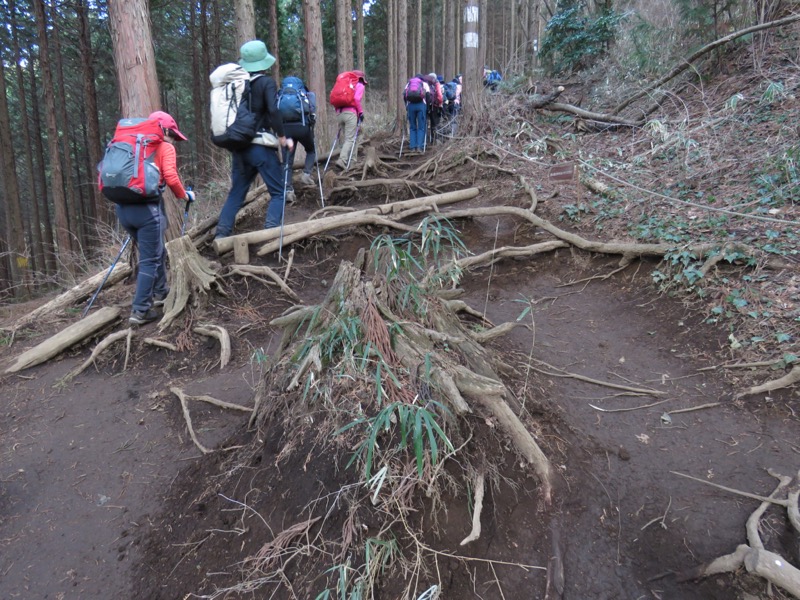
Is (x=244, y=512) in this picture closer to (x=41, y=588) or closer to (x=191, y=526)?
(x=191, y=526)

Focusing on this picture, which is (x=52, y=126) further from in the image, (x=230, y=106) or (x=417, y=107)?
(x=230, y=106)

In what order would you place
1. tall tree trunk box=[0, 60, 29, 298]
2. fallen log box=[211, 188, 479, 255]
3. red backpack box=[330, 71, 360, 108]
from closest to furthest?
fallen log box=[211, 188, 479, 255]
red backpack box=[330, 71, 360, 108]
tall tree trunk box=[0, 60, 29, 298]

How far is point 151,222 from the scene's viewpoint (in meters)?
4.38

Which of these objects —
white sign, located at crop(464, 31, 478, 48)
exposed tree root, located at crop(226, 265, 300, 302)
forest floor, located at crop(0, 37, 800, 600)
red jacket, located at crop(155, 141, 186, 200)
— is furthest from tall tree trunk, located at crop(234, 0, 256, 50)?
forest floor, located at crop(0, 37, 800, 600)

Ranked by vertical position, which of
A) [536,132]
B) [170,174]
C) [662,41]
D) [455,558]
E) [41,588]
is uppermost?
[662,41]

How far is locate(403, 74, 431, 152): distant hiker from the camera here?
384 inches

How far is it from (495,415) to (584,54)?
1154 centimetres

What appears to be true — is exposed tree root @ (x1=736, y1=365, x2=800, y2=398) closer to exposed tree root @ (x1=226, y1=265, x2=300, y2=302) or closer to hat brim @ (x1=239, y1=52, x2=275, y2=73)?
exposed tree root @ (x1=226, y1=265, x2=300, y2=302)

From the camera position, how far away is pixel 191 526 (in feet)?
7.77

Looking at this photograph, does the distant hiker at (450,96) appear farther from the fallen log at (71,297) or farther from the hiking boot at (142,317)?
the hiking boot at (142,317)

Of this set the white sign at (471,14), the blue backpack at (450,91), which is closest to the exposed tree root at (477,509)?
the white sign at (471,14)

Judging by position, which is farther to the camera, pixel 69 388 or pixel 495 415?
pixel 69 388

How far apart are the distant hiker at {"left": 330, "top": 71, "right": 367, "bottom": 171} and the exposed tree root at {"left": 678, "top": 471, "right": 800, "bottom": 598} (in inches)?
304

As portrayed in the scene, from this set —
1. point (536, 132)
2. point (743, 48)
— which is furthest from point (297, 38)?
point (743, 48)
